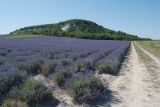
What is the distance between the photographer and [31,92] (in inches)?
283

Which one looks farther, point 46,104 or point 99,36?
point 99,36

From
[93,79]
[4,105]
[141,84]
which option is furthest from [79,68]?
[4,105]

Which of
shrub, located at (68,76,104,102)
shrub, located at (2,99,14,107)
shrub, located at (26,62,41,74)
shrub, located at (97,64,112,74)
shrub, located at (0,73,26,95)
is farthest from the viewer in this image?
shrub, located at (97,64,112,74)

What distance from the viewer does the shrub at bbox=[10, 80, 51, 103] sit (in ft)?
23.4

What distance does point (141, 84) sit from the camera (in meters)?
10.7

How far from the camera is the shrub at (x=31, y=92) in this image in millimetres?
7138

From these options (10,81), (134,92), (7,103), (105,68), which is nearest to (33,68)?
(105,68)

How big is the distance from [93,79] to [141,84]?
9.05ft

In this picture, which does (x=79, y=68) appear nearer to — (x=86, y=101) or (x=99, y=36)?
(x=86, y=101)

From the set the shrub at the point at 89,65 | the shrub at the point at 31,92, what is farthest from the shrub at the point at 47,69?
the shrub at the point at 31,92

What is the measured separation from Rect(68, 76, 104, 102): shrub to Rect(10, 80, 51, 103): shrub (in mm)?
773

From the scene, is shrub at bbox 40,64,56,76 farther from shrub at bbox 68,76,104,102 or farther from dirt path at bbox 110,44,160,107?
shrub at bbox 68,76,104,102

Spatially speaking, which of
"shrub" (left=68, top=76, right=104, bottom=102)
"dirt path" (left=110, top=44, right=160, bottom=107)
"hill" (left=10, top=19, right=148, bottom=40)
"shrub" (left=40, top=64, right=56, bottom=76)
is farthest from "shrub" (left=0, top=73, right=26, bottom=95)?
"hill" (left=10, top=19, right=148, bottom=40)

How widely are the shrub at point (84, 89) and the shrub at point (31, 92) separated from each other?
0.77 meters
